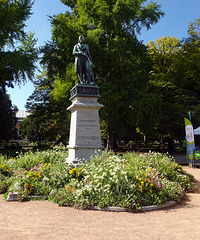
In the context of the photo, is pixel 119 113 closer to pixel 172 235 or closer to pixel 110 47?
pixel 110 47

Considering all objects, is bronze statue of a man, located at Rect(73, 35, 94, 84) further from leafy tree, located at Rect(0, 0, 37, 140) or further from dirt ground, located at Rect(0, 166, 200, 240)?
leafy tree, located at Rect(0, 0, 37, 140)

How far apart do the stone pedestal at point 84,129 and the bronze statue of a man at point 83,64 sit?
25.7 inches

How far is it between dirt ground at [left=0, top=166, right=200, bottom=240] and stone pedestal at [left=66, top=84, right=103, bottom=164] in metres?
2.65

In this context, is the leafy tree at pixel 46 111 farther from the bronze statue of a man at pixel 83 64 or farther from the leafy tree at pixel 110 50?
the bronze statue of a man at pixel 83 64

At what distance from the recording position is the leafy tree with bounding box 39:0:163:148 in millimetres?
18297

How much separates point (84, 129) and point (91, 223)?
4397 millimetres

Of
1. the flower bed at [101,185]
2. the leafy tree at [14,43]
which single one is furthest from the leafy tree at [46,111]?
the flower bed at [101,185]

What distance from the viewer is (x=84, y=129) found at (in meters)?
8.71

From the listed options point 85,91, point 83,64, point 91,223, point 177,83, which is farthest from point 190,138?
point 91,223

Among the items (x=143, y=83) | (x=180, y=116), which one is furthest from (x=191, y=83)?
(x=143, y=83)

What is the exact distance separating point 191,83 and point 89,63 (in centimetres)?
1994

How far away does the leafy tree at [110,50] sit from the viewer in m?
18.3

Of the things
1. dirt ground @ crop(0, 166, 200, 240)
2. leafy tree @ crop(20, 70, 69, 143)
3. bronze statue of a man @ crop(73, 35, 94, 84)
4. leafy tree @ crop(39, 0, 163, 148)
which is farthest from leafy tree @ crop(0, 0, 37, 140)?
dirt ground @ crop(0, 166, 200, 240)

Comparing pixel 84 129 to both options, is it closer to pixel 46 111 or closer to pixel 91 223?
pixel 91 223
